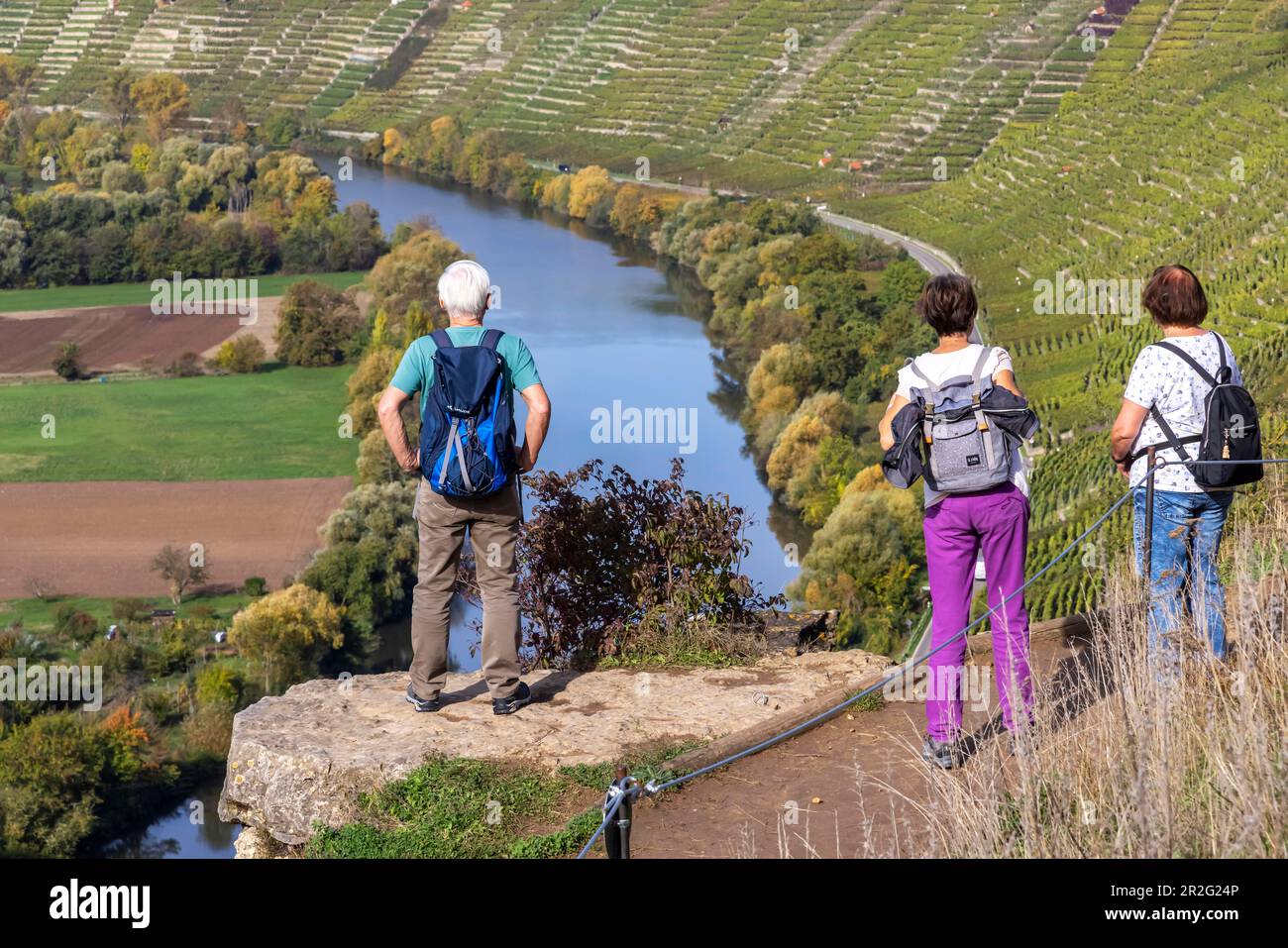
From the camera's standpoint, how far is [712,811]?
17.0 feet

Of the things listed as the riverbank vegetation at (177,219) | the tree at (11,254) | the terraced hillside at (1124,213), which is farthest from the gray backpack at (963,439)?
the tree at (11,254)

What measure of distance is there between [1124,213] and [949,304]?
4505 cm

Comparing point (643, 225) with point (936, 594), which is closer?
point (936, 594)

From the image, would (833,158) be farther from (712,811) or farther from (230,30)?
(712,811)

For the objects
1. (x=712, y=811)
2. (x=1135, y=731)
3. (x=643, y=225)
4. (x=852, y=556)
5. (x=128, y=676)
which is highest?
(x=643, y=225)

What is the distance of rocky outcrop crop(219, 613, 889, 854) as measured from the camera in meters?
5.66

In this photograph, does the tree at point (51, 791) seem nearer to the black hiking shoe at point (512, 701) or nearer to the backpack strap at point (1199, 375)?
the black hiking shoe at point (512, 701)

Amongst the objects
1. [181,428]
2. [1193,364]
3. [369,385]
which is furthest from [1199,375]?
[181,428]

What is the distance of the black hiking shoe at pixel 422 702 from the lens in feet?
19.9

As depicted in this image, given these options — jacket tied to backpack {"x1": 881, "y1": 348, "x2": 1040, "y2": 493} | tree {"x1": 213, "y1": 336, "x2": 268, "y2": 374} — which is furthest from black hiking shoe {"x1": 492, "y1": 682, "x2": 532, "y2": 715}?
tree {"x1": 213, "y1": 336, "x2": 268, "y2": 374}

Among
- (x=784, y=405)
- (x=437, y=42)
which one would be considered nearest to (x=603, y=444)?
(x=784, y=405)

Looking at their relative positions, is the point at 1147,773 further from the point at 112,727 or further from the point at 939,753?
the point at 112,727

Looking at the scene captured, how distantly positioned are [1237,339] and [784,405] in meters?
14.9

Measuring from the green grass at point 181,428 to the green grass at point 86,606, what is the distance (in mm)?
10944
